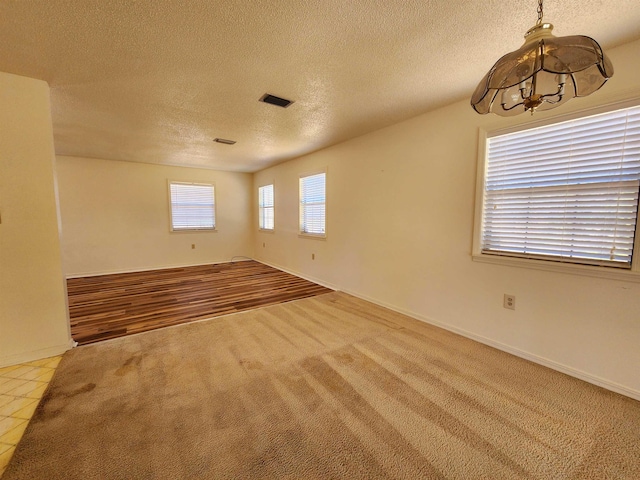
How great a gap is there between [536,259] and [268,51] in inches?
104

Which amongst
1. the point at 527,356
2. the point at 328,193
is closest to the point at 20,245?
the point at 328,193

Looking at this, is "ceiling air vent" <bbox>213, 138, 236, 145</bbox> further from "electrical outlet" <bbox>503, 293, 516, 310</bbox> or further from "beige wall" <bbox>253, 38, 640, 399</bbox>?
"electrical outlet" <bbox>503, 293, 516, 310</bbox>

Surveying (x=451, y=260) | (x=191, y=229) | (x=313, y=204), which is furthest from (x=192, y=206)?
(x=451, y=260)

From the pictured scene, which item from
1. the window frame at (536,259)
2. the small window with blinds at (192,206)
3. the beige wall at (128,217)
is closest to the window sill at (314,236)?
the window frame at (536,259)

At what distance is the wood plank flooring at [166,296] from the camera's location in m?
2.94

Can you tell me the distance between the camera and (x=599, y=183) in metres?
1.86

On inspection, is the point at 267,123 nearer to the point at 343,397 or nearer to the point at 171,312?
the point at 171,312

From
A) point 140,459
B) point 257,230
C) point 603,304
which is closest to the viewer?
A: point 140,459

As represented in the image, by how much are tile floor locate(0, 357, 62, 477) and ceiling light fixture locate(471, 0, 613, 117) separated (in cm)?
287

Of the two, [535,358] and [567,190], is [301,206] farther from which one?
[535,358]

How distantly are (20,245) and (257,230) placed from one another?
489 cm

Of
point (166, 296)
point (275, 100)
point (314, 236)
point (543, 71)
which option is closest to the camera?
point (543, 71)

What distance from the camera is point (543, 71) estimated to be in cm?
101

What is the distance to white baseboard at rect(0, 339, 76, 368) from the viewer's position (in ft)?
7.00
